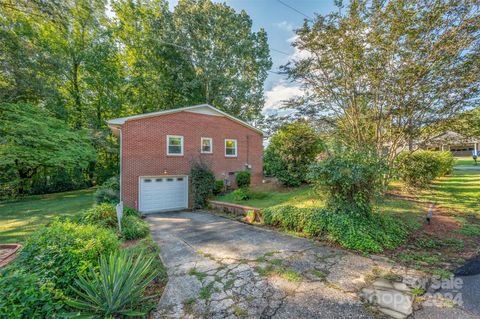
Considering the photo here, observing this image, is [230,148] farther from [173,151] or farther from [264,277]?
[264,277]

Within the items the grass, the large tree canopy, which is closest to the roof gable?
the grass

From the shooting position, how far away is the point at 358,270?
3.99 m

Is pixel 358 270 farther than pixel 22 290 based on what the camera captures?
Yes

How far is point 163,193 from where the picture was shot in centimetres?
1150

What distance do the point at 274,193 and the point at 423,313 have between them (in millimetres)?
8186

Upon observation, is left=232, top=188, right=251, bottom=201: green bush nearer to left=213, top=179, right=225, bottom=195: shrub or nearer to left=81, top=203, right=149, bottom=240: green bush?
left=213, top=179, right=225, bottom=195: shrub

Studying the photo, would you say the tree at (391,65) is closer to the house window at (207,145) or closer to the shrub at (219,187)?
the house window at (207,145)

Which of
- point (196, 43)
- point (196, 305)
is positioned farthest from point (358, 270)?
point (196, 43)

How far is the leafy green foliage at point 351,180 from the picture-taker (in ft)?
Answer: 17.3

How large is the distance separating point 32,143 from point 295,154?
53.8ft

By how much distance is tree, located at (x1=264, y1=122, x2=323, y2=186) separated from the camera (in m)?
11.3

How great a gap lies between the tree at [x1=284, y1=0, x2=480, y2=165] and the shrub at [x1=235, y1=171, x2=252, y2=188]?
6.45m

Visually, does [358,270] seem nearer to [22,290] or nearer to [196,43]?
[22,290]

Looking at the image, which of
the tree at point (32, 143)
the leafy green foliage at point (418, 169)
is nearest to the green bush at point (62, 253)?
the leafy green foliage at point (418, 169)
